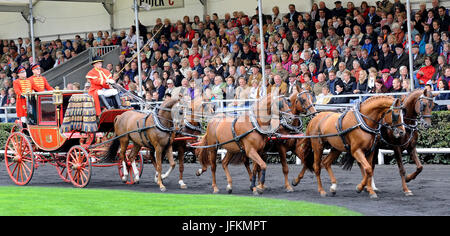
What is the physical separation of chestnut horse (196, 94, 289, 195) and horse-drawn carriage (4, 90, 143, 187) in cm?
242

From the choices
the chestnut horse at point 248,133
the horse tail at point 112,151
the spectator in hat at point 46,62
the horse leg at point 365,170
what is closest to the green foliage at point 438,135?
the horse leg at point 365,170

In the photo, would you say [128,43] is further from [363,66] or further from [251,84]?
[363,66]

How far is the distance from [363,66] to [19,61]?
1478 centimetres

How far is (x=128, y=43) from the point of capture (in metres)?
25.7

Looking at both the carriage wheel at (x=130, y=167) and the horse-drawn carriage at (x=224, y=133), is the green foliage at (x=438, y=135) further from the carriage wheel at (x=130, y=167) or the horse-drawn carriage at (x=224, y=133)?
the carriage wheel at (x=130, y=167)

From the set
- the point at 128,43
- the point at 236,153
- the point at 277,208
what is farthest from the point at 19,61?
the point at 277,208

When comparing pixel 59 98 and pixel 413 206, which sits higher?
pixel 59 98

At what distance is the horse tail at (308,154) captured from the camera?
12891mm

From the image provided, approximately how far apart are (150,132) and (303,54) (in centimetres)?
699

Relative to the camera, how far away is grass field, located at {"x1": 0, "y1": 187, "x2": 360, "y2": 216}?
980cm

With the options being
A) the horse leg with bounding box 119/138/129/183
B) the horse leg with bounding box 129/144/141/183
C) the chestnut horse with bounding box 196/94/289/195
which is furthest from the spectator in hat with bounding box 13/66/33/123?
the chestnut horse with bounding box 196/94/289/195

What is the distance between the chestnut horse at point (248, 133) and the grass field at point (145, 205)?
2.89ft

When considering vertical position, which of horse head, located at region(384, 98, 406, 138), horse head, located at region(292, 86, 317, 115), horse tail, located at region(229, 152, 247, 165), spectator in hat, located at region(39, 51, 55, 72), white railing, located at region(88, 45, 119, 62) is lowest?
horse tail, located at region(229, 152, 247, 165)

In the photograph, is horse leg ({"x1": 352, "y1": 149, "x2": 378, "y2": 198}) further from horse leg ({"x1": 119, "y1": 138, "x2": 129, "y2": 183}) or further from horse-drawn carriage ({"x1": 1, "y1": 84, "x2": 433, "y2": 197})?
horse leg ({"x1": 119, "y1": 138, "x2": 129, "y2": 183})
